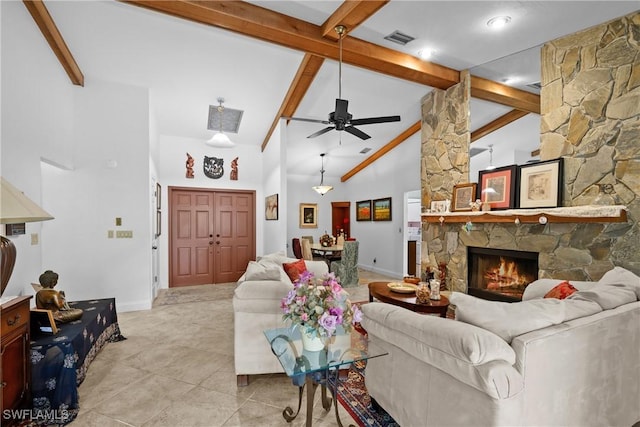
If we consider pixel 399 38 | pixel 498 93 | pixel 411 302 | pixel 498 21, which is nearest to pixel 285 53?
pixel 399 38

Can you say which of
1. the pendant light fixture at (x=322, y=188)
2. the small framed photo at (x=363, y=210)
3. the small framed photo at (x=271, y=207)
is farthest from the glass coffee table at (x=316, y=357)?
the small framed photo at (x=363, y=210)

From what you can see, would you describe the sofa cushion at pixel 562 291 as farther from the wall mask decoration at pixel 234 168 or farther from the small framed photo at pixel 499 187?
the wall mask decoration at pixel 234 168

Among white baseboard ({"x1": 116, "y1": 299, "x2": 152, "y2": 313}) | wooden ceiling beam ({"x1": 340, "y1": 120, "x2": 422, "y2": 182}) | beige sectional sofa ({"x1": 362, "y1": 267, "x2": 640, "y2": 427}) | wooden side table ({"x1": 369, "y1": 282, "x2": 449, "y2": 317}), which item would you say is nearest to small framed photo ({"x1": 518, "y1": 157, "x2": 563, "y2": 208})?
wooden side table ({"x1": 369, "y1": 282, "x2": 449, "y2": 317})

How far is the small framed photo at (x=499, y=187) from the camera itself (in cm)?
370

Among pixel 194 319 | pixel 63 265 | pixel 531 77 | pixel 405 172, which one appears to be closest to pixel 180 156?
pixel 63 265

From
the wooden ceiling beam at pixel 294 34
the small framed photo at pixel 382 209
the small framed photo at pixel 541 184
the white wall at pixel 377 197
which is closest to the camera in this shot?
the wooden ceiling beam at pixel 294 34

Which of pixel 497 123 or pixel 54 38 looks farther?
pixel 497 123

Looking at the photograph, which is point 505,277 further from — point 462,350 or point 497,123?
point 462,350

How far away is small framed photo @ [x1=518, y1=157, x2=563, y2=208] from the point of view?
3.28 metres

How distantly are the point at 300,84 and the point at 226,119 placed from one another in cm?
178

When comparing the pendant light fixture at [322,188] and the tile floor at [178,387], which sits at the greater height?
the pendant light fixture at [322,188]

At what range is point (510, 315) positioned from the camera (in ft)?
4.71

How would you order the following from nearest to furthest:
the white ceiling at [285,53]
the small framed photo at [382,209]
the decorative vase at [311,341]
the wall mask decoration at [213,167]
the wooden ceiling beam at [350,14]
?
the decorative vase at [311,341], the wooden ceiling beam at [350,14], the white ceiling at [285,53], the wall mask decoration at [213,167], the small framed photo at [382,209]

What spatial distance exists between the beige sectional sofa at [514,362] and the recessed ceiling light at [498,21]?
2703mm
